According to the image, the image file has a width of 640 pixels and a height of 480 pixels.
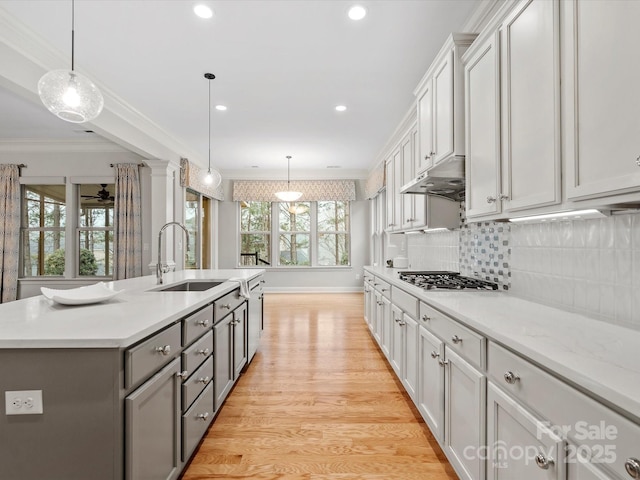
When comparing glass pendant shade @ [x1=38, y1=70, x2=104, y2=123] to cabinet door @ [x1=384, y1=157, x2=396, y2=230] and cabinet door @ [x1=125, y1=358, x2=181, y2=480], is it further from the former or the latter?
cabinet door @ [x1=384, y1=157, x2=396, y2=230]

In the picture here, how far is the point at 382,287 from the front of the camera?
3373 mm

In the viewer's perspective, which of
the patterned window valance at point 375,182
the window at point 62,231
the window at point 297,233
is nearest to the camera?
the window at point 62,231

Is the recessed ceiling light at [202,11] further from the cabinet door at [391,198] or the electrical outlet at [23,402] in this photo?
the cabinet door at [391,198]

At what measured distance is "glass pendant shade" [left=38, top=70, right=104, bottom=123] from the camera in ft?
6.52

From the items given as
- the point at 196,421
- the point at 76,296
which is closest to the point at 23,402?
the point at 76,296

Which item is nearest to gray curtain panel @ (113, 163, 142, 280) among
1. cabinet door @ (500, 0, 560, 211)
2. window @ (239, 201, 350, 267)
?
window @ (239, 201, 350, 267)

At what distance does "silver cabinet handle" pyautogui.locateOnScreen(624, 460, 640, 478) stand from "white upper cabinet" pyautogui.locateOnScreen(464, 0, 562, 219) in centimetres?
90

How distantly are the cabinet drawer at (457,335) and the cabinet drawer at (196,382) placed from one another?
4.40 feet

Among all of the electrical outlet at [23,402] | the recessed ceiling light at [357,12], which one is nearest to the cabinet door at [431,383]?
the electrical outlet at [23,402]

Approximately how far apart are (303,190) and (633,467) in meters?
7.21

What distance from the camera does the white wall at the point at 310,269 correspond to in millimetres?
7785

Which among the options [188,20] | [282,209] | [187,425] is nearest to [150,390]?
[187,425]

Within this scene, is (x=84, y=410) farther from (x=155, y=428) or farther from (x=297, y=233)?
(x=297, y=233)

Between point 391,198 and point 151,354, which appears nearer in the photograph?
point 151,354
